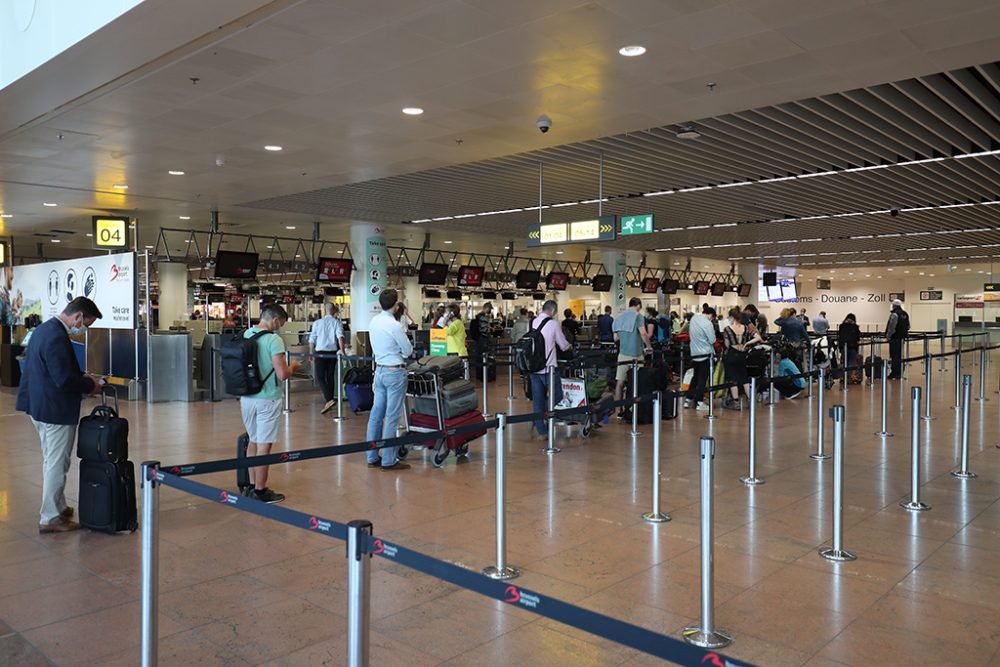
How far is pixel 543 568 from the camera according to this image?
4.70 meters

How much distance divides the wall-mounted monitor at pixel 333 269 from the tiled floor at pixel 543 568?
11.2m

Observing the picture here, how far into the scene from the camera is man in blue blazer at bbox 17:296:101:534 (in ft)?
17.7

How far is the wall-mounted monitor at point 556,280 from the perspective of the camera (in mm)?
27319

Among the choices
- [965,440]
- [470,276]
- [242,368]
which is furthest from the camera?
[470,276]

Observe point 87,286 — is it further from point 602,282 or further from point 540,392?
point 602,282

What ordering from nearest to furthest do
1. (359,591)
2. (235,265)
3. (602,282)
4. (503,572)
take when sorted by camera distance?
(359,591) < (503,572) < (235,265) < (602,282)

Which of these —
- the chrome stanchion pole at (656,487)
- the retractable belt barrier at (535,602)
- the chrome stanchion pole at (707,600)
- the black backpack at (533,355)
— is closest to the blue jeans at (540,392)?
the black backpack at (533,355)

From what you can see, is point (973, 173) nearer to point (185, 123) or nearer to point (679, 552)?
→ point (679, 552)

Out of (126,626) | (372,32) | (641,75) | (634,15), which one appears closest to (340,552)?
(126,626)

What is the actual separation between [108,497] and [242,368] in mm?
1289

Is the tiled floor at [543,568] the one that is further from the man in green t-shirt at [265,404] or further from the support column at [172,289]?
the support column at [172,289]

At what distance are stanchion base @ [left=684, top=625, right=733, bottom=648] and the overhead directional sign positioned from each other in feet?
25.4

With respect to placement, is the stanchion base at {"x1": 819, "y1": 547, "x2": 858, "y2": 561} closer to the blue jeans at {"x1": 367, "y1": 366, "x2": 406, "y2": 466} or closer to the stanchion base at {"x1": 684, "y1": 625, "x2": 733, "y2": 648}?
the stanchion base at {"x1": 684, "y1": 625, "x2": 733, "y2": 648}

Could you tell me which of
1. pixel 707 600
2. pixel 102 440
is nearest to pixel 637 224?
pixel 102 440
